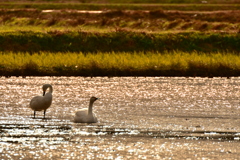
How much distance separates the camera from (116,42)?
42.6 m

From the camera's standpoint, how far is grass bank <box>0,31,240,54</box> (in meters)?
41.2

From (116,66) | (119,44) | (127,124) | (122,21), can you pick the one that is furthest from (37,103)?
(122,21)

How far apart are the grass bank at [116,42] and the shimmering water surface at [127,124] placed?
1488 cm

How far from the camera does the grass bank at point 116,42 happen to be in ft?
135

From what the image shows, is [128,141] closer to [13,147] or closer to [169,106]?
[13,147]

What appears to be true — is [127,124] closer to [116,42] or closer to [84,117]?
[84,117]

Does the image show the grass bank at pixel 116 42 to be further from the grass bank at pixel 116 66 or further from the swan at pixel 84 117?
the swan at pixel 84 117

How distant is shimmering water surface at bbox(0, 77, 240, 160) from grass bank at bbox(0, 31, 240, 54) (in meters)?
14.9

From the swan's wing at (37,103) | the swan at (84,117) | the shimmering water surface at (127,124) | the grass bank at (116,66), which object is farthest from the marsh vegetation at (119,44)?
the swan at (84,117)

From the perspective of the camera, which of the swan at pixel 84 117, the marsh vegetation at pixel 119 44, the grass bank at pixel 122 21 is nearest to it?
the swan at pixel 84 117

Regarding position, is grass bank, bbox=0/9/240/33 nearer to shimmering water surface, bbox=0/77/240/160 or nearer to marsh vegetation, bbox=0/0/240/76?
marsh vegetation, bbox=0/0/240/76

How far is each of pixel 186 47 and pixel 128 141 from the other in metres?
28.6

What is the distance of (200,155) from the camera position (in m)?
12.4

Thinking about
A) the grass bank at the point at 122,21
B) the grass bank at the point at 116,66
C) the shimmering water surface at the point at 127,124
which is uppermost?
the shimmering water surface at the point at 127,124
